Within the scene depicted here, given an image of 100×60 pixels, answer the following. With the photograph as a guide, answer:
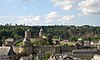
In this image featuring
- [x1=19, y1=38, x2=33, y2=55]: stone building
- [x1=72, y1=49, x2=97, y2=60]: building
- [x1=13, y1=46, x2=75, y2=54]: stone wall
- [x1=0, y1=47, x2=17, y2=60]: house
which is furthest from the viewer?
[x1=13, y1=46, x2=75, y2=54]: stone wall

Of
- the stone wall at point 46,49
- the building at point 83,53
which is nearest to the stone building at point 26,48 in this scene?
the stone wall at point 46,49

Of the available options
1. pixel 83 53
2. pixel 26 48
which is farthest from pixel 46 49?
pixel 83 53

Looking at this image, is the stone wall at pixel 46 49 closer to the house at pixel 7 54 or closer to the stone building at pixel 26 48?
the stone building at pixel 26 48

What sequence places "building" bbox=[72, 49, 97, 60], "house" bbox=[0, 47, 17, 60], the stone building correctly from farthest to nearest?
the stone building < "building" bbox=[72, 49, 97, 60] < "house" bbox=[0, 47, 17, 60]

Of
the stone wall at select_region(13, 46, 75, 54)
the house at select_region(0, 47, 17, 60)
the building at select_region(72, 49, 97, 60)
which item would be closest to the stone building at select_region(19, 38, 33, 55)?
the stone wall at select_region(13, 46, 75, 54)

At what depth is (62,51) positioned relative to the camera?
93250mm

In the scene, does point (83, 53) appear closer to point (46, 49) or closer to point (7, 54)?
point (46, 49)

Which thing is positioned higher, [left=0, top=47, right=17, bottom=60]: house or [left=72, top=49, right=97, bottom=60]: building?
[left=0, top=47, right=17, bottom=60]: house

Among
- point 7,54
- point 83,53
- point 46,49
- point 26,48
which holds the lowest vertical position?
point 83,53

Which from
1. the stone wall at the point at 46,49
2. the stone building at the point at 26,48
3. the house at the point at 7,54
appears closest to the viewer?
the house at the point at 7,54

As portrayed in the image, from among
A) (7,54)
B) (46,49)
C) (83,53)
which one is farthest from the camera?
(46,49)

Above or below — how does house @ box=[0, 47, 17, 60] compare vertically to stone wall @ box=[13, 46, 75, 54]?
above

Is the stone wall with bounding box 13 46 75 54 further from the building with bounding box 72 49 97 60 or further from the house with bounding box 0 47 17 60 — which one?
the house with bounding box 0 47 17 60

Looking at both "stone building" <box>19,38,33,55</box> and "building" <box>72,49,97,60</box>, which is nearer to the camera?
"building" <box>72,49,97,60</box>
